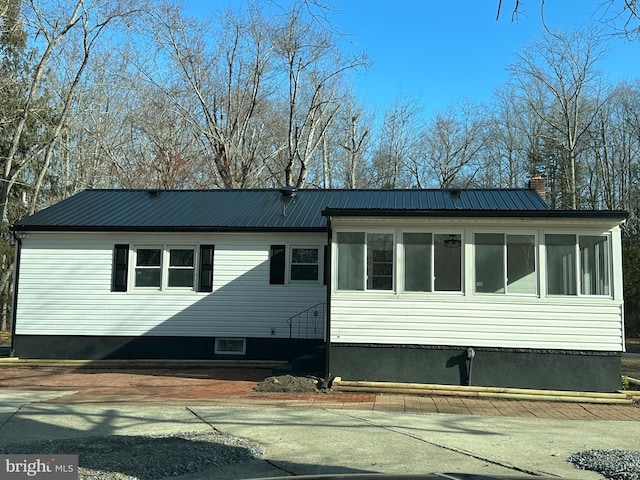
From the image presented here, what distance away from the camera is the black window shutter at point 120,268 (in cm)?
1447

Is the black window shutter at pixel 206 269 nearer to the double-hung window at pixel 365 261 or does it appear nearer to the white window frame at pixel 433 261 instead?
the double-hung window at pixel 365 261

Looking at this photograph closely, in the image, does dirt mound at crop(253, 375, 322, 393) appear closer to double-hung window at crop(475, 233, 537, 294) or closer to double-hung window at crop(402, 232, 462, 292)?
double-hung window at crop(402, 232, 462, 292)

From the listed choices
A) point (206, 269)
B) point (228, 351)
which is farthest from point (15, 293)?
point (228, 351)

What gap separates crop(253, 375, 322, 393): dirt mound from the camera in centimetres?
1032

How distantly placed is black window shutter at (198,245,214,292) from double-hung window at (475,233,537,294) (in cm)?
717

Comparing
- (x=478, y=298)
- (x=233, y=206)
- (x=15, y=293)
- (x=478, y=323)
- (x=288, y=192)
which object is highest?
(x=288, y=192)

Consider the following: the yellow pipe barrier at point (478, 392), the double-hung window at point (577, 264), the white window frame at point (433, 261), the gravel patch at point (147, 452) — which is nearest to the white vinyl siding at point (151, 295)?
the white window frame at point (433, 261)

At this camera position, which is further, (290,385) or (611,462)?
(290,385)

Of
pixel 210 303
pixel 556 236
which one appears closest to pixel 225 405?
pixel 210 303

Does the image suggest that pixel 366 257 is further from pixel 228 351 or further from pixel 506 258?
pixel 228 351

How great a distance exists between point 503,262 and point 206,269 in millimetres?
7773

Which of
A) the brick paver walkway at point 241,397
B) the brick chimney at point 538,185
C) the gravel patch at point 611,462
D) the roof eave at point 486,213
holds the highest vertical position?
the brick chimney at point 538,185

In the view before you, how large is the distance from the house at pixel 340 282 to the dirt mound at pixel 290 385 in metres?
0.42

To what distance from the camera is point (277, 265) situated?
14180mm
